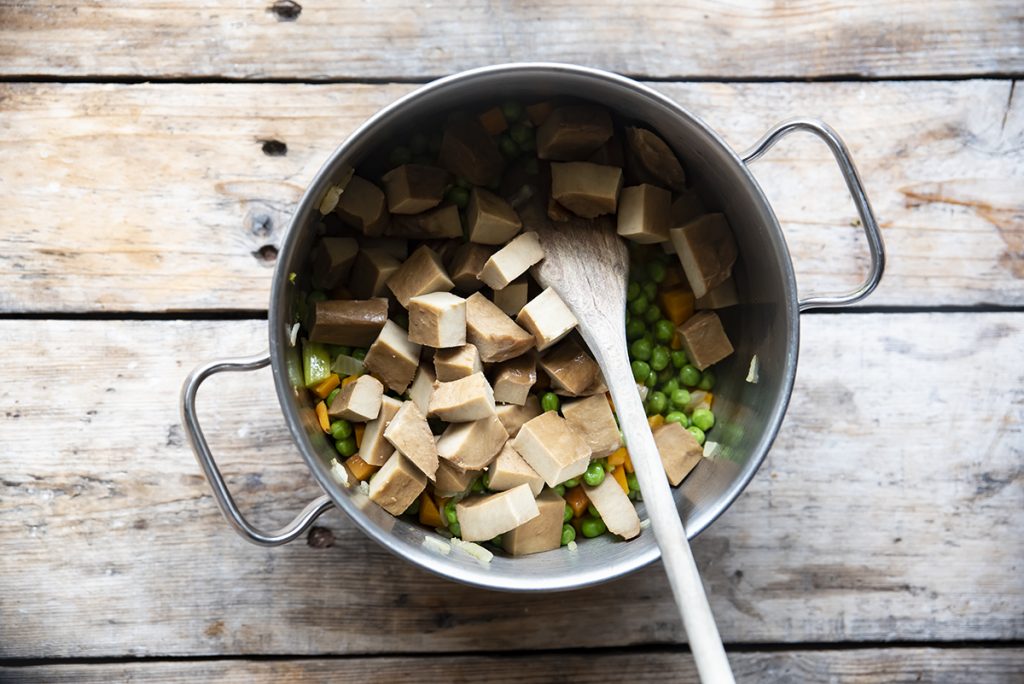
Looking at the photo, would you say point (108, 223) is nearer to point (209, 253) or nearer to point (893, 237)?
point (209, 253)

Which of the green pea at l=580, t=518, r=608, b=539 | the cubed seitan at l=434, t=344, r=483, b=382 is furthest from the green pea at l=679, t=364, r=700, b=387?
the cubed seitan at l=434, t=344, r=483, b=382

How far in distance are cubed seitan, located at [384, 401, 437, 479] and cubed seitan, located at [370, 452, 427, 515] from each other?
0.02 metres

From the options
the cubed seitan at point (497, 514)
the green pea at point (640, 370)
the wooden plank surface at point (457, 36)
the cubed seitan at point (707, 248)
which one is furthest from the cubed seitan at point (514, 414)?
the wooden plank surface at point (457, 36)

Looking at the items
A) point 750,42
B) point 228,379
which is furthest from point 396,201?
point 750,42

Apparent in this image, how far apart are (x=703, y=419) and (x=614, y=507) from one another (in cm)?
28

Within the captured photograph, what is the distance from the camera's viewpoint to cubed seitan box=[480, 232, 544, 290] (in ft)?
5.67

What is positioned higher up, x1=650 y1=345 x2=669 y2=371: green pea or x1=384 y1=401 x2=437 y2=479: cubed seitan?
x1=650 y1=345 x2=669 y2=371: green pea

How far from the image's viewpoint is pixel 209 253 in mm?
1932

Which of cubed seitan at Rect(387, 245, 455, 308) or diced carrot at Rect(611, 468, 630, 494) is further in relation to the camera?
diced carrot at Rect(611, 468, 630, 494)

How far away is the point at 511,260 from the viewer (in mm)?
1743

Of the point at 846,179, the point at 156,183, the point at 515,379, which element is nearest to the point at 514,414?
the point at 515,379

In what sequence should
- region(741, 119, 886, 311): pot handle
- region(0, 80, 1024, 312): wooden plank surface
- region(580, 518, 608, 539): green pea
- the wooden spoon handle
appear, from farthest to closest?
region(0, 80, 1024, 312): wooden plank surface, region(580, 518, 608, 539): green pea, region(741, 119, 886, 311): pot handle, the wooden spoon handle

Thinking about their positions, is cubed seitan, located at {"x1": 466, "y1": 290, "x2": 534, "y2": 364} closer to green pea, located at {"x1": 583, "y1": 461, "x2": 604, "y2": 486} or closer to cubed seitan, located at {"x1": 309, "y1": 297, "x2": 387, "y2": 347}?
cubed seitan, located at {"x1": 309, "y1": 297, "x2": 387, "y2": 347}

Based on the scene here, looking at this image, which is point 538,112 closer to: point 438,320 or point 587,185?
point 587,185
